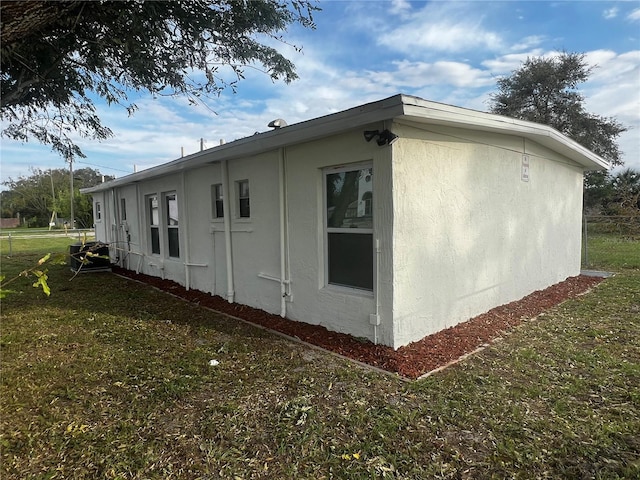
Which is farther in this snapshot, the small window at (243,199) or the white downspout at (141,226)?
the white downspout at (141,226)

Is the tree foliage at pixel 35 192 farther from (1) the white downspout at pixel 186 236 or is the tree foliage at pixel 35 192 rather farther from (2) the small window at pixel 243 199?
(2) the small window at pixel 243 199

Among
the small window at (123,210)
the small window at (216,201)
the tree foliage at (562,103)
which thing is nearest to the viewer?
the small window at (216,201)

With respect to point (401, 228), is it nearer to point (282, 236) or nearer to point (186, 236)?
point (282, 236)

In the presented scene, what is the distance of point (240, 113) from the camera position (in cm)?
937

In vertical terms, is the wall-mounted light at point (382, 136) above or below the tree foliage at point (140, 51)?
below

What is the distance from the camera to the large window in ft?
15.6

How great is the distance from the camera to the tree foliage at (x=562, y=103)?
20.1m

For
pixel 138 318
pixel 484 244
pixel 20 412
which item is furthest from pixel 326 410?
pixel 138 318

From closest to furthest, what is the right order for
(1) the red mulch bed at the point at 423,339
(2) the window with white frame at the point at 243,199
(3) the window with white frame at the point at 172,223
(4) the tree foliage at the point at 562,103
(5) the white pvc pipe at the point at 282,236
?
(1) the red mulch bed at the point at 423,339 < (5) the white pvc pipe at the point at 282,236 < (2) the window with white frame at the point at 243,199 < (3) the window with white frame at the point at 172,223 < (4) the tree foliage at the point at 562,103

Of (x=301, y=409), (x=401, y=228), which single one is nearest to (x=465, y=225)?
(x=401, y=228)

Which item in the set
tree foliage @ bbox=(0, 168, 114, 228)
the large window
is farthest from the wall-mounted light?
tree foliage @ bbox=(0, 168, 114, 228)

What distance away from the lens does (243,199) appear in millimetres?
6910

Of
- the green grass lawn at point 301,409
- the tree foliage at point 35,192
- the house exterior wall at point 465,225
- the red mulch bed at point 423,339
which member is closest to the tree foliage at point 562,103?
the house exterior wall at point 465,225

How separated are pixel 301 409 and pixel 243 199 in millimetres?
4425
